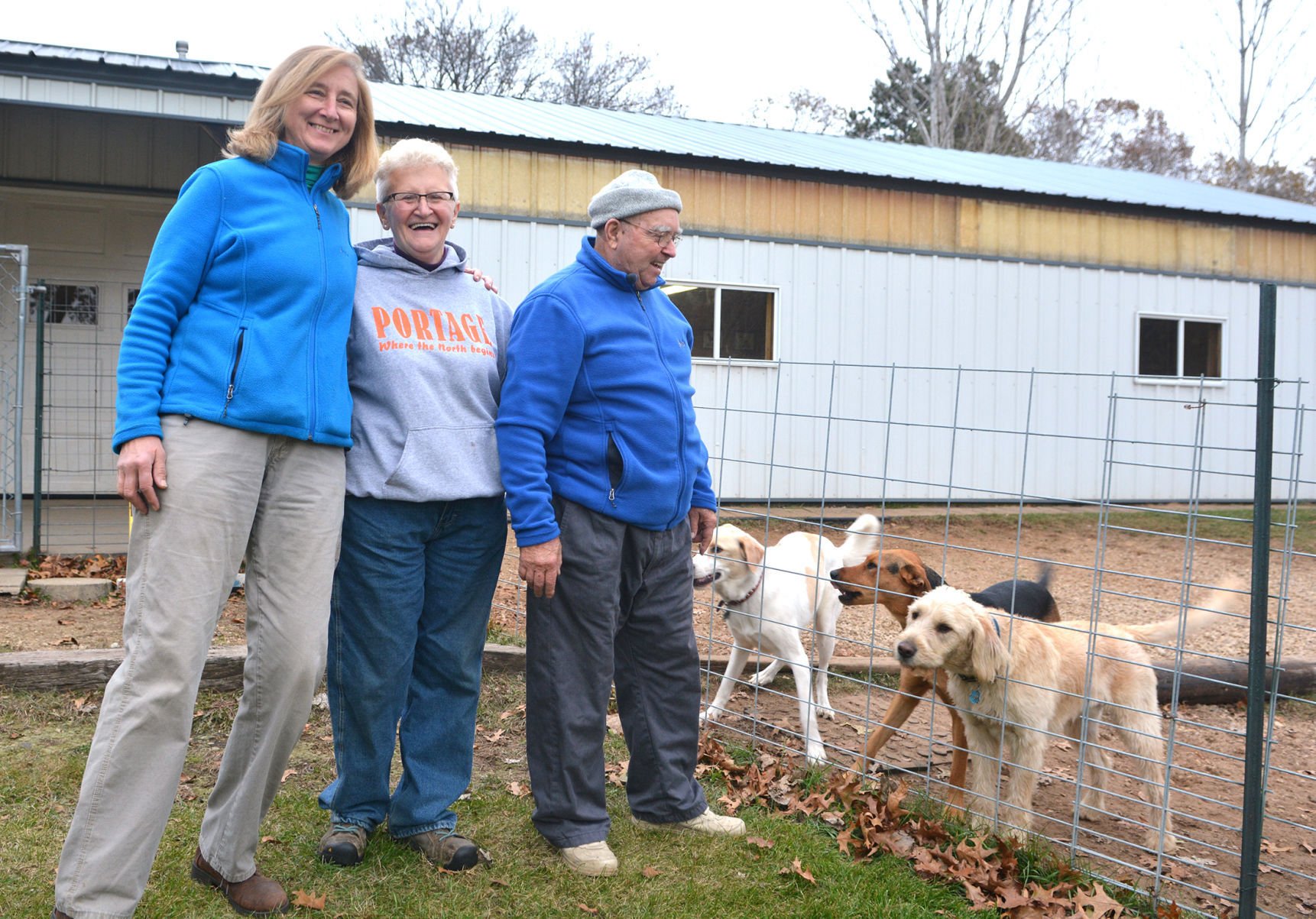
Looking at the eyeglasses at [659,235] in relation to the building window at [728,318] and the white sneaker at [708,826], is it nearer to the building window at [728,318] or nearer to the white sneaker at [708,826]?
the white sneaker at [708,826]

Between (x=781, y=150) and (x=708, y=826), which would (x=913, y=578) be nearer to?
(x=708, y=826)

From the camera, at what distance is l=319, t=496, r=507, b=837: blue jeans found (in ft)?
9.31

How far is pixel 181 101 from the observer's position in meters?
6.69

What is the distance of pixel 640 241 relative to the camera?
3.06 meters

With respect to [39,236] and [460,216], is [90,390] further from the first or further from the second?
[460,216]

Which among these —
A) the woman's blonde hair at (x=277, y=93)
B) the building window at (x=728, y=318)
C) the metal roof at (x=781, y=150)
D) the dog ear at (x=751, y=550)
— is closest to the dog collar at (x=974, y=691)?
the dog ear at (x=751, y=550)

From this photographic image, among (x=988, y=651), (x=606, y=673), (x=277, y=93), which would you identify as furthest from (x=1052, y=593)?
(x=277, y=93)

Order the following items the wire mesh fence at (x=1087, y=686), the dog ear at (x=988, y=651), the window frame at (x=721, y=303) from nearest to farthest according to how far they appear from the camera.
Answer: the wire mesh fence at (x=1087, y=686), the dog ear at (x=988, y=651), the window frame at (x=721, y=303)

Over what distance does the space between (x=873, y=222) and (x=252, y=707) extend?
34.5 ft

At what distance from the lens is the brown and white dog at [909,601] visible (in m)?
3.97

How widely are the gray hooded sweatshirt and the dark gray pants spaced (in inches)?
13.5

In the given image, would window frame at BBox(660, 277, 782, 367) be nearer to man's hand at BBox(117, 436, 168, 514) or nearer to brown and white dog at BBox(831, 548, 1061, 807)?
brown and white dog at BBox(831, 548, 1061, 807)

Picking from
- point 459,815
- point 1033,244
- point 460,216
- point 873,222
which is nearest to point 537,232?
point 460,216

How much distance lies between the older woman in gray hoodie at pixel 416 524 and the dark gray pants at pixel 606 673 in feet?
0.67
